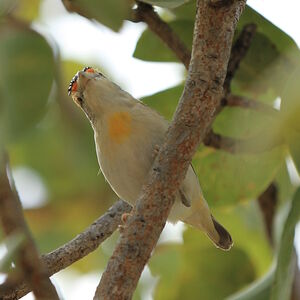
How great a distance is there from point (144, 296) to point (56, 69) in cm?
135

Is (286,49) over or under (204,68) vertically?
under

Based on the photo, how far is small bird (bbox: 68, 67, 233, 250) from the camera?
200cm

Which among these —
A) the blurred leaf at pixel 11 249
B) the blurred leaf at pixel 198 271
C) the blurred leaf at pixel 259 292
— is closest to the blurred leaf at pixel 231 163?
the blurred leaf at pixel 198 271

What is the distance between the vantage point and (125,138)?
206 centimetres

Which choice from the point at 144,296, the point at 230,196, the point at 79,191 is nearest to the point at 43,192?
the point at 79,191

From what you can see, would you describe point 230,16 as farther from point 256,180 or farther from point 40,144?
point 40,144

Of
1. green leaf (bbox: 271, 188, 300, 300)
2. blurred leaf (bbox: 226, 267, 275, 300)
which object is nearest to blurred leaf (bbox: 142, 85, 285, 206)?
blurred leaf (bbox: 226, 267, 275, 300)

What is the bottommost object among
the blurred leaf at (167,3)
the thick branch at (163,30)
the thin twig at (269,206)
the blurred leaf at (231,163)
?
the thin twig at (269,206)

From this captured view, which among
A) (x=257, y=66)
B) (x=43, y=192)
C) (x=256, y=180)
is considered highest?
(x=257, y=66)

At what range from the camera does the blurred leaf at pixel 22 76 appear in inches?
44.4

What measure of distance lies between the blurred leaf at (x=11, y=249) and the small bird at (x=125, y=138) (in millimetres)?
1313

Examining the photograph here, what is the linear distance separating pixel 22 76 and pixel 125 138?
66 cm

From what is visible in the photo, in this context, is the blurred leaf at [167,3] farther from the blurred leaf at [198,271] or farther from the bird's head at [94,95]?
the blurred leaf at [198,271]

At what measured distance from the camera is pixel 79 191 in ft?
8.11
